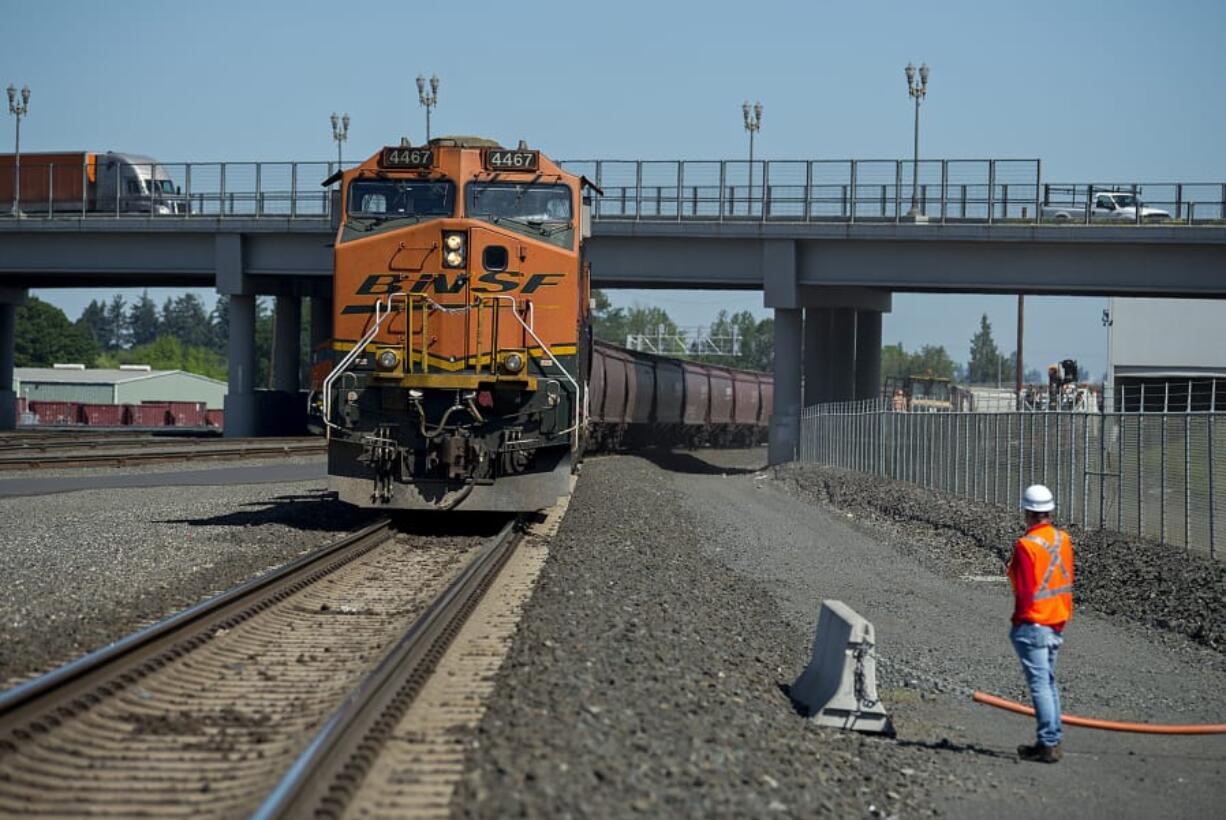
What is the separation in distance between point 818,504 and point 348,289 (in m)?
14.6

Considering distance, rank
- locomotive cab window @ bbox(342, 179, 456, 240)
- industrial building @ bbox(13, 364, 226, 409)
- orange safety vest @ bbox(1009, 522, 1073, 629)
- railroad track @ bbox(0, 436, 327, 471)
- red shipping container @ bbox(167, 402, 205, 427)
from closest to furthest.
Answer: orange safety vest @ bbox(1009, 522, 1073, 629), locomotive cab window @ bbox(342, 179, 456, 240), railroad track @ bbox(0, 436, 327, 471), red shipping container @ bbox(167, 402, 205, 427), industrial building @ bbox(13, 364, 226, 409)

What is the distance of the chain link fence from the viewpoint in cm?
1619

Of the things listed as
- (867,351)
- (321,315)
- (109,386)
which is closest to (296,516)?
(867,351)

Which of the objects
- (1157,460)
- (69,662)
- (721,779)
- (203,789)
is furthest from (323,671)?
(1157,460)

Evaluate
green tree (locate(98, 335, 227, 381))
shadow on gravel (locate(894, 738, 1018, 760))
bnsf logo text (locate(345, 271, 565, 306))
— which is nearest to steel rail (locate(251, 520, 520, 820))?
shadow on gravel (locate(894, 738, 1018, 760))

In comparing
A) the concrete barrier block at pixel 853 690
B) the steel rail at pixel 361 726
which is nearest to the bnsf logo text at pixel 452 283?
the steel rail at pixel 361 726

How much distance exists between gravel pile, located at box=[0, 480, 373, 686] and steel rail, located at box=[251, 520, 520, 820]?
2173 millimetres

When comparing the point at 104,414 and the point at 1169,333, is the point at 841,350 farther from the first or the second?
the point at 104,414

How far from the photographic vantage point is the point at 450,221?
16422mm

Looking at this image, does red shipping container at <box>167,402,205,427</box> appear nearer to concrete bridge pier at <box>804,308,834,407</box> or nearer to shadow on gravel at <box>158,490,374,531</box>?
concrete bridge pier at <box>804,308,834,407</box>

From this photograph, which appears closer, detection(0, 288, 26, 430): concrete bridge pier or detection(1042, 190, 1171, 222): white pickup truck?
detection(1042, 190, 1171, 222): white pickup truck

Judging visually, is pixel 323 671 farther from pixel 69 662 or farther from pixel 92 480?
pixel 92 480

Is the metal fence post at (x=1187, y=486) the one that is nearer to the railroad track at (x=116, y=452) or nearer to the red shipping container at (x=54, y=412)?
A: the railroad track at (x=116, y=452)

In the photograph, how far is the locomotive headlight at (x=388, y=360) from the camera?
15.8 metres
